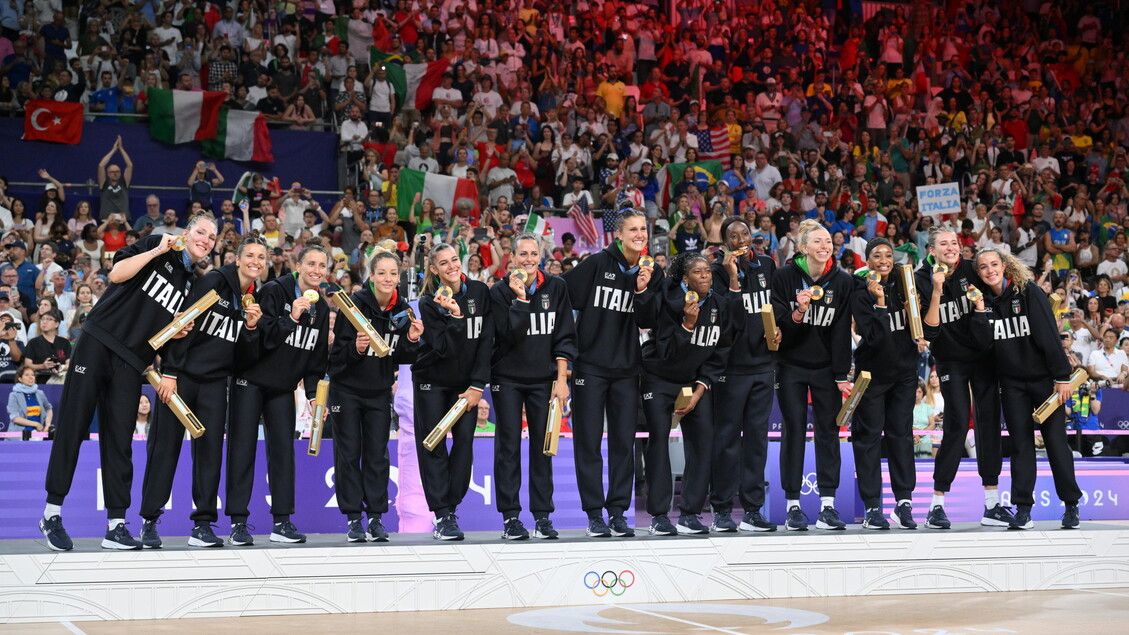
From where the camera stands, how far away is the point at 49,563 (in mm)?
6867

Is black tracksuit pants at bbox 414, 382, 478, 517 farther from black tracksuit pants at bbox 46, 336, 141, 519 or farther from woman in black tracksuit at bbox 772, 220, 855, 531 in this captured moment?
woman in black tracksuit at bbox 772, 220, 855, 531

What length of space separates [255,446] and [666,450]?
2821 mm

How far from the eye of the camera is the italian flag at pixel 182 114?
16766 mm

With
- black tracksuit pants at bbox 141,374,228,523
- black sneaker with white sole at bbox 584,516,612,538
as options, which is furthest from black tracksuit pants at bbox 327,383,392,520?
black sneaker with white sole at bbox 584,516,612,538

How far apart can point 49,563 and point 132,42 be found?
40.7 ft

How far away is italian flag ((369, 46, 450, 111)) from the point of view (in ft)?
60.8

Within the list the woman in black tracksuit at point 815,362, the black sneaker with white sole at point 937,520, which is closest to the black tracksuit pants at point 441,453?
the woman in black tracksuit at point 815,362

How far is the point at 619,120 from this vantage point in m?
20.2

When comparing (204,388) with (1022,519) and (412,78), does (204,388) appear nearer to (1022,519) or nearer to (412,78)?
(1022,519)

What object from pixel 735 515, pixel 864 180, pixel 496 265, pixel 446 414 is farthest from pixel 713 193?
pixel 446 414

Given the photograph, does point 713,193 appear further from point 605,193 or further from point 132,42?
point 132,42

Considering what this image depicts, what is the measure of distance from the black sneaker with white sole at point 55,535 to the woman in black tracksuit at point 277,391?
3.23 feet

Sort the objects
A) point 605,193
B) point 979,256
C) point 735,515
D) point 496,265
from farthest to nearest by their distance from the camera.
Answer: point 605,193, point 496,265, point 735,515, point 979,256

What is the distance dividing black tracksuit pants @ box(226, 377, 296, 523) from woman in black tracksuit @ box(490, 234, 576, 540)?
4.59 ft
